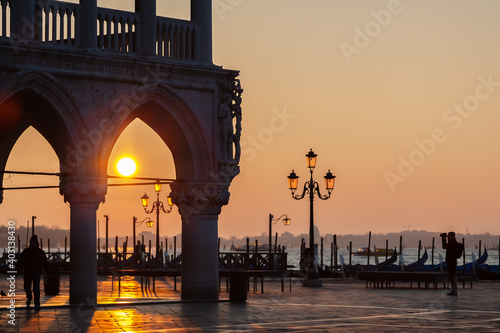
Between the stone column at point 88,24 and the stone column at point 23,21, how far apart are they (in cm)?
110

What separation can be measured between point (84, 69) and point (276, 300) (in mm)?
6884

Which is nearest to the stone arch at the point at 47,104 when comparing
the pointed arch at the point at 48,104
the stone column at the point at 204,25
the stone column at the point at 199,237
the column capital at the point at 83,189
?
the pointed arch at the point at 48,104

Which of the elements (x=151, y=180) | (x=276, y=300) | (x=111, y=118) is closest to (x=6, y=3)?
(x=111, y=118)

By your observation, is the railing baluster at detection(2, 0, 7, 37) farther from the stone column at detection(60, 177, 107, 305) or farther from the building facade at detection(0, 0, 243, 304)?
the stone column at detection(60, 177, 107, 305)

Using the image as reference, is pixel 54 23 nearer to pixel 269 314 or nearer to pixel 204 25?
pixel 204 25

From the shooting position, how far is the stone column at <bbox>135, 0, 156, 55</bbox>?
68.2 feet

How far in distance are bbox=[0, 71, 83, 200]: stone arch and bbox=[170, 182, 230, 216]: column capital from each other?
103 inches

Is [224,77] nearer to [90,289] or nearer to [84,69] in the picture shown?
[84,69]

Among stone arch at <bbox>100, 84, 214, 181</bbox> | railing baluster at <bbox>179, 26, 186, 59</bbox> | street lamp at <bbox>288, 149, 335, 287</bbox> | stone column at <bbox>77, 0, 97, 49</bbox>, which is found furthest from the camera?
street lamp at <bbox>288, 149, 335, 287</bbox>

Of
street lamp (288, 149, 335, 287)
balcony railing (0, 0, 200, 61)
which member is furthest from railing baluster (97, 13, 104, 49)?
street lamp (288, 149, 335, 287)

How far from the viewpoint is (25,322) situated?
16344 mm

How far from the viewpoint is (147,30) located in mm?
20844

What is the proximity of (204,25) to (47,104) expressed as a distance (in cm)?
423

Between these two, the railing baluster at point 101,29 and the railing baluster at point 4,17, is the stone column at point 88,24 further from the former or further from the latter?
the railing baluster at point 4,17
